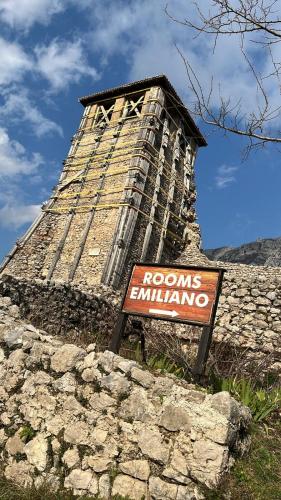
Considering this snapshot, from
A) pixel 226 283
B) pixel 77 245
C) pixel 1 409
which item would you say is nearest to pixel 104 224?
pixel 77 245

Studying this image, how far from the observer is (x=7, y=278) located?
9.59 meters

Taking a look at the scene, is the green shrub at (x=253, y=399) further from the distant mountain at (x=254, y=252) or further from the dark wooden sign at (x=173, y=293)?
the distant mountain at (x=254, y=252)

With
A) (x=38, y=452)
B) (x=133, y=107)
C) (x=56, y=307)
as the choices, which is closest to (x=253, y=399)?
(x=38, y=452)

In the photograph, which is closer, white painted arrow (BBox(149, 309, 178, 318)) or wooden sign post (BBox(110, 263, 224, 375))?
wooden sign post (BBox(110, 263, 224, 375))

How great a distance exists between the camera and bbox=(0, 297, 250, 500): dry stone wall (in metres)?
4.03

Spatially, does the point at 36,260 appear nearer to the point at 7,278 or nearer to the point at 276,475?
the point at 7,278

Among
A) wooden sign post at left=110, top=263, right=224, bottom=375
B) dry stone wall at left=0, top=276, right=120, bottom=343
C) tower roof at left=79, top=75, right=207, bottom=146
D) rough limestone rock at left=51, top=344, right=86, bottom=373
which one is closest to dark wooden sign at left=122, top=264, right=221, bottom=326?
wooden sign post at left=110, top=263, right=224, bottom=375

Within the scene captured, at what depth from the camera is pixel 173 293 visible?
6.10 m

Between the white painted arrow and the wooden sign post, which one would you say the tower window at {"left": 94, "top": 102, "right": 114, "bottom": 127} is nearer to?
the wooden sign post

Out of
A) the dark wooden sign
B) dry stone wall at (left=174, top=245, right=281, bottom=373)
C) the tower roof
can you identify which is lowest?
the dark wooden sign

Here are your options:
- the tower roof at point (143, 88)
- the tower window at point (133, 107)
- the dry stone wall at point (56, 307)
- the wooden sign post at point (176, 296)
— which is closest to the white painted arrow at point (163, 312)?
the wooden sign post at point (176, 296)

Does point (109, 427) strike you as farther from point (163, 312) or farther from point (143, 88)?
point (143, 88)

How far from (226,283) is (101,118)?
15.9 metres

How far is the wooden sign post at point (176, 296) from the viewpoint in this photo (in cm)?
564
